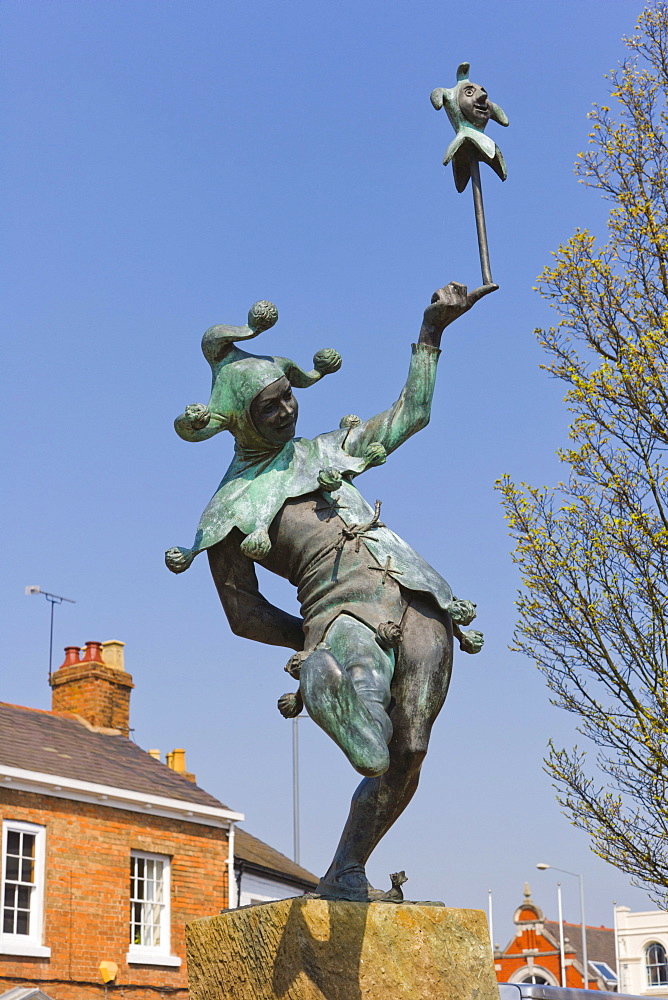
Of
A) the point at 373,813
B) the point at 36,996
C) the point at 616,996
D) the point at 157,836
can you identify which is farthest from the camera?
the point at 157,836

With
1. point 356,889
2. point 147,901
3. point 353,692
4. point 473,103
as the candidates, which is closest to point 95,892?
point 147,901

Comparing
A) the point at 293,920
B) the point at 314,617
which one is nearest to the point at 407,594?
the point at 314,617

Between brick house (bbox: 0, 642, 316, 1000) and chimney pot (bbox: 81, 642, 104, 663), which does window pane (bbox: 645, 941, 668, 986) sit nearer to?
brick house (bbox: 0, 642, 316, 1000)

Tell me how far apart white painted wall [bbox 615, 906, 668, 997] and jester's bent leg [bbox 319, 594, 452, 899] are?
4566 centimetres

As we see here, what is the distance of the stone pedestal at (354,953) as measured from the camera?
3510mm

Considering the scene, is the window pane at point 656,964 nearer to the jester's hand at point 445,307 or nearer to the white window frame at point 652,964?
the white window frame at point 652,964

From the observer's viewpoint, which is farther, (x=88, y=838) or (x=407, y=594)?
(x=88, y=838)

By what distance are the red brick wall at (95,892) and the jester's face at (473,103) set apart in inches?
618

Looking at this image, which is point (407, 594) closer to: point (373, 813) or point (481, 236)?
point (373, 813)

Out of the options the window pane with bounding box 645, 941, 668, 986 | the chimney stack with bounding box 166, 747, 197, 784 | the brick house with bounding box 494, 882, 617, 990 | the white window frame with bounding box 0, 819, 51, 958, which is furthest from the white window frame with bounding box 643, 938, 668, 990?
the white window frame with bounding box 0, 819, 51, 958

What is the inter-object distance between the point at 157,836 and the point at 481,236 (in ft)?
58.2

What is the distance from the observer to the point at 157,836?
20469 mm

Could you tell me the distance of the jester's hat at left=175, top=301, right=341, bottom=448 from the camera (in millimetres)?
4086

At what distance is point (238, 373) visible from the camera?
4.12m
